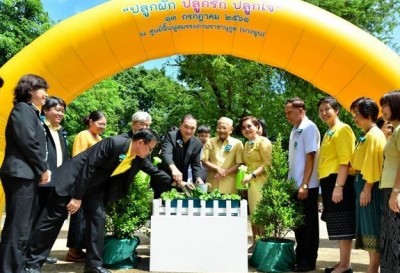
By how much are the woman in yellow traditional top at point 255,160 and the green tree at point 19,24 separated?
14.1m

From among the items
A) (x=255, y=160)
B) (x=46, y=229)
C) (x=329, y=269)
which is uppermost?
(x=255, y=160)

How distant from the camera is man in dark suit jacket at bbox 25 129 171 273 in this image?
4836 mm

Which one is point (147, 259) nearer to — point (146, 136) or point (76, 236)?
point (76, 236)

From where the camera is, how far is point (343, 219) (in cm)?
523

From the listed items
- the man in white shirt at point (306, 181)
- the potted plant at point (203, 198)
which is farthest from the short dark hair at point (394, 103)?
the potted plant at point (203, 198)

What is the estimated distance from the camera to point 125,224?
17.7 ft

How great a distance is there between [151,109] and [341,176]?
110 feet

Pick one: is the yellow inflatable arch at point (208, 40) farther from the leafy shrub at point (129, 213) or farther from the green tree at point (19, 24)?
the green tree at point (19, 24)

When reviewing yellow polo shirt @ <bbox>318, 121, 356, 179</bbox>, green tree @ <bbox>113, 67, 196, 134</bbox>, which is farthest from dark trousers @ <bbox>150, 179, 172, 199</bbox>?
green tree @ <bbox>113, 67, 196, 134</bbox>

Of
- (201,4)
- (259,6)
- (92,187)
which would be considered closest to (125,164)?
(92,187)

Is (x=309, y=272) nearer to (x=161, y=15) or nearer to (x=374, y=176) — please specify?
(x=374, y=176)

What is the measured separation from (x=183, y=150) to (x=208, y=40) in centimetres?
175

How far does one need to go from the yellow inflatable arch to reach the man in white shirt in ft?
4.54

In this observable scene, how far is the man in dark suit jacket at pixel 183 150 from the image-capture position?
635 centimetres
